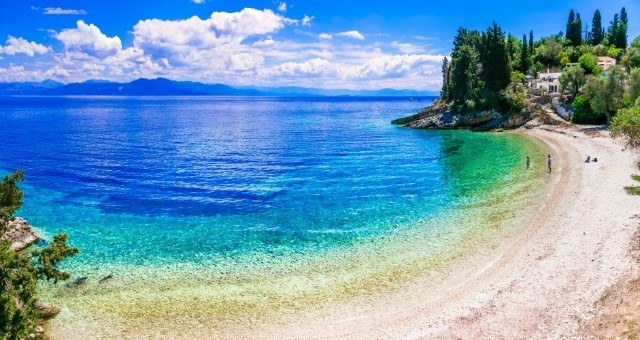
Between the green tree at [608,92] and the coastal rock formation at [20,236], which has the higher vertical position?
the green tree at [608,92]

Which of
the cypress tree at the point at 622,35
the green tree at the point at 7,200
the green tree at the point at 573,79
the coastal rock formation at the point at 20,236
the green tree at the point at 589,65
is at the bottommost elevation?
the coastal rock formation at the point at 20,236

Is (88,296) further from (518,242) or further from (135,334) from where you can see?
(518,242)

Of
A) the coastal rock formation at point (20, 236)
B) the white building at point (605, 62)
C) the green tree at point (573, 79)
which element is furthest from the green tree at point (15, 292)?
the white building at point (605, 62)

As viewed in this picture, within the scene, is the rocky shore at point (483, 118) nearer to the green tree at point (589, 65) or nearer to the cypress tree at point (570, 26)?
the green tree at point (589, 65)

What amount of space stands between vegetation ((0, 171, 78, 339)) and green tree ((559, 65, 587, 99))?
108491mm

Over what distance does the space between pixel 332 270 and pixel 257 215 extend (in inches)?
600

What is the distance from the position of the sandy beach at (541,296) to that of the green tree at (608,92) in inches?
2101

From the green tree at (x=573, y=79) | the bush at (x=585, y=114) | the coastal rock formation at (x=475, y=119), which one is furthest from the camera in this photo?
the coastal rock formation at (x=475, y=119)

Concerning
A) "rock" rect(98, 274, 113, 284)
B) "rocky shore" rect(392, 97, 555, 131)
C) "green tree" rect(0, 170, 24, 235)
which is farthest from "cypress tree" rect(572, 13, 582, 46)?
"green tree" rect(0, 170, 24, 235)

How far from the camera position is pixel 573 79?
10212 centimetres

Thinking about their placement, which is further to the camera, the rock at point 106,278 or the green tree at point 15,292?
the rock at point 106,278

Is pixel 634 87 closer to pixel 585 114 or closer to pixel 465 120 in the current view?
pixel 585 114

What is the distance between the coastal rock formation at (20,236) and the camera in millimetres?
37312

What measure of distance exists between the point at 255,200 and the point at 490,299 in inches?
1191
